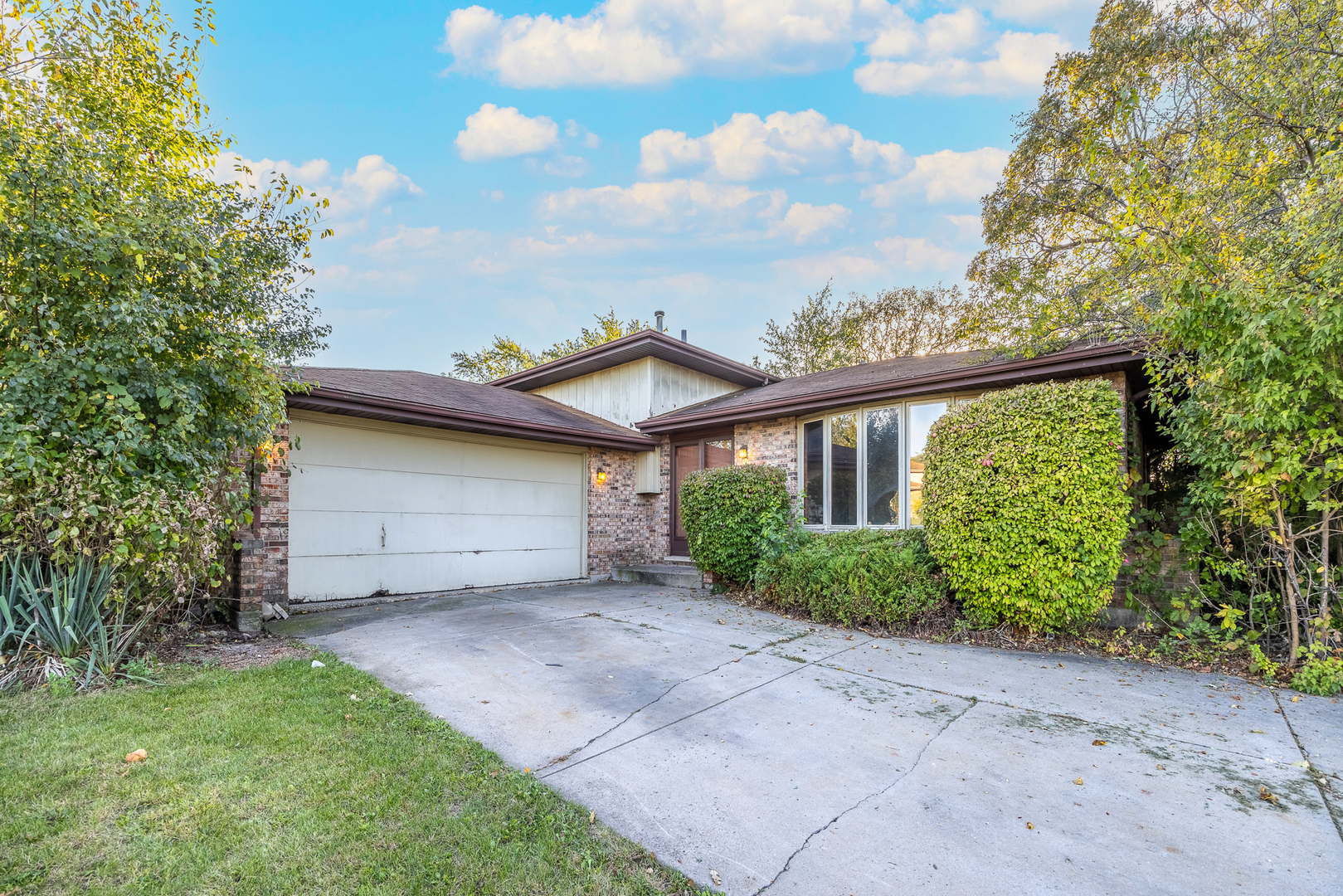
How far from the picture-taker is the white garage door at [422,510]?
705 cm

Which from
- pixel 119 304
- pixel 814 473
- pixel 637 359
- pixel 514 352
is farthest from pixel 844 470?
pixel 514 352

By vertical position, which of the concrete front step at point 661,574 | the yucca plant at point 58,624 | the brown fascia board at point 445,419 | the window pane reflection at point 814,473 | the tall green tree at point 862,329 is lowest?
the concrete front step at point 661,574

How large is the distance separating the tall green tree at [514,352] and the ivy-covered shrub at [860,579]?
1879cm

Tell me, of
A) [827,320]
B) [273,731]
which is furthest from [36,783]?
[827,320]

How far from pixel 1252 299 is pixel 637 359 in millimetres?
8617

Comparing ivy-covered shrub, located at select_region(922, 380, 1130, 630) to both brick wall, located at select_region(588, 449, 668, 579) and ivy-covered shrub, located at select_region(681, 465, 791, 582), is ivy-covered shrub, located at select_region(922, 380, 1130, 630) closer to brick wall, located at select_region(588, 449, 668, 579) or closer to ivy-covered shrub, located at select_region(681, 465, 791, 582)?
ivy-covered shrub, located at select_region(681, 465, 791, 582)

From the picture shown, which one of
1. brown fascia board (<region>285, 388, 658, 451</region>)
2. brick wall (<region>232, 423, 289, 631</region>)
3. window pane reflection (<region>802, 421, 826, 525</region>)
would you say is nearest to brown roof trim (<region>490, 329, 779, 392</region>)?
brown fascia board (<region>285, 388, 658, 451</region>)

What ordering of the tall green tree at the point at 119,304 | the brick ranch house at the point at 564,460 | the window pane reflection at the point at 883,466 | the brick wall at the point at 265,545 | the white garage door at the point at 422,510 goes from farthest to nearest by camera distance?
the window pane reflection at the point at 883,466, the white garage door at the point at 422,510, the brick ranch house at the point at 564,460, the brick wall at the point at 265,545, the tall green tree at the point at 119,304

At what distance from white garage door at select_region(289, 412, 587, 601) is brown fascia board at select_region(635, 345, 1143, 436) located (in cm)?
231

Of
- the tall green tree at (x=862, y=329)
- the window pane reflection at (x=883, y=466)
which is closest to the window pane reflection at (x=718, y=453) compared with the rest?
the window pane reflection at (x=883, y=466)

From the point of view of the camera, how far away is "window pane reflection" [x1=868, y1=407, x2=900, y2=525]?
7.90 meters

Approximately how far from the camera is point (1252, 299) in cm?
392

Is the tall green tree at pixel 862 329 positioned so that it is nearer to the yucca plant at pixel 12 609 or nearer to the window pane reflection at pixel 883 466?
the window pane reflection at pixel 883 466

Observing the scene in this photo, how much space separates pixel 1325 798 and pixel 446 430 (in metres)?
8.56
